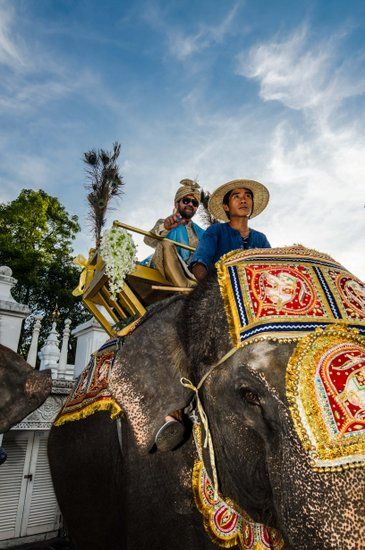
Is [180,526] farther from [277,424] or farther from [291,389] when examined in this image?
[291,389]

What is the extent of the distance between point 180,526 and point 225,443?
3.05ft

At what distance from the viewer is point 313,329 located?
1.58m

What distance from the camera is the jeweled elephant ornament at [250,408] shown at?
4.17 feet

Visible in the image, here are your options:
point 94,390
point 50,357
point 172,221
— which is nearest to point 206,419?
point 94,390

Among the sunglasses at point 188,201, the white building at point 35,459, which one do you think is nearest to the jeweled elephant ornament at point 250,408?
the sunglasses at point 188,201

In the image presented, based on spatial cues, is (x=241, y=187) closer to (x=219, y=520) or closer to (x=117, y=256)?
(x=117, y=256)

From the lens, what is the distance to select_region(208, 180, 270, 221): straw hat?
3062 millimetres

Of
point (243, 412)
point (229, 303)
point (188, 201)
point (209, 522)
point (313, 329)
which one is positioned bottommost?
point (209, 522)

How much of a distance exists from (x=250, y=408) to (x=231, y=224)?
181 cm

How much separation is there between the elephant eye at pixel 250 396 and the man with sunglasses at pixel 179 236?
1.80 meters

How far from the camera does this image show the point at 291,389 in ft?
4.55

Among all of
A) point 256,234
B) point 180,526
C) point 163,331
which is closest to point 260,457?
point 163,331

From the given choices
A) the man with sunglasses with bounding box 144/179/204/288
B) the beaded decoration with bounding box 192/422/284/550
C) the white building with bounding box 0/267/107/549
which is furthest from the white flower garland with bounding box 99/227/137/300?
the white building with bounding box 0/267/107/549

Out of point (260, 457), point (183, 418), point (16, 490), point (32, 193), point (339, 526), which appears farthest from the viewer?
point (32, 193)
